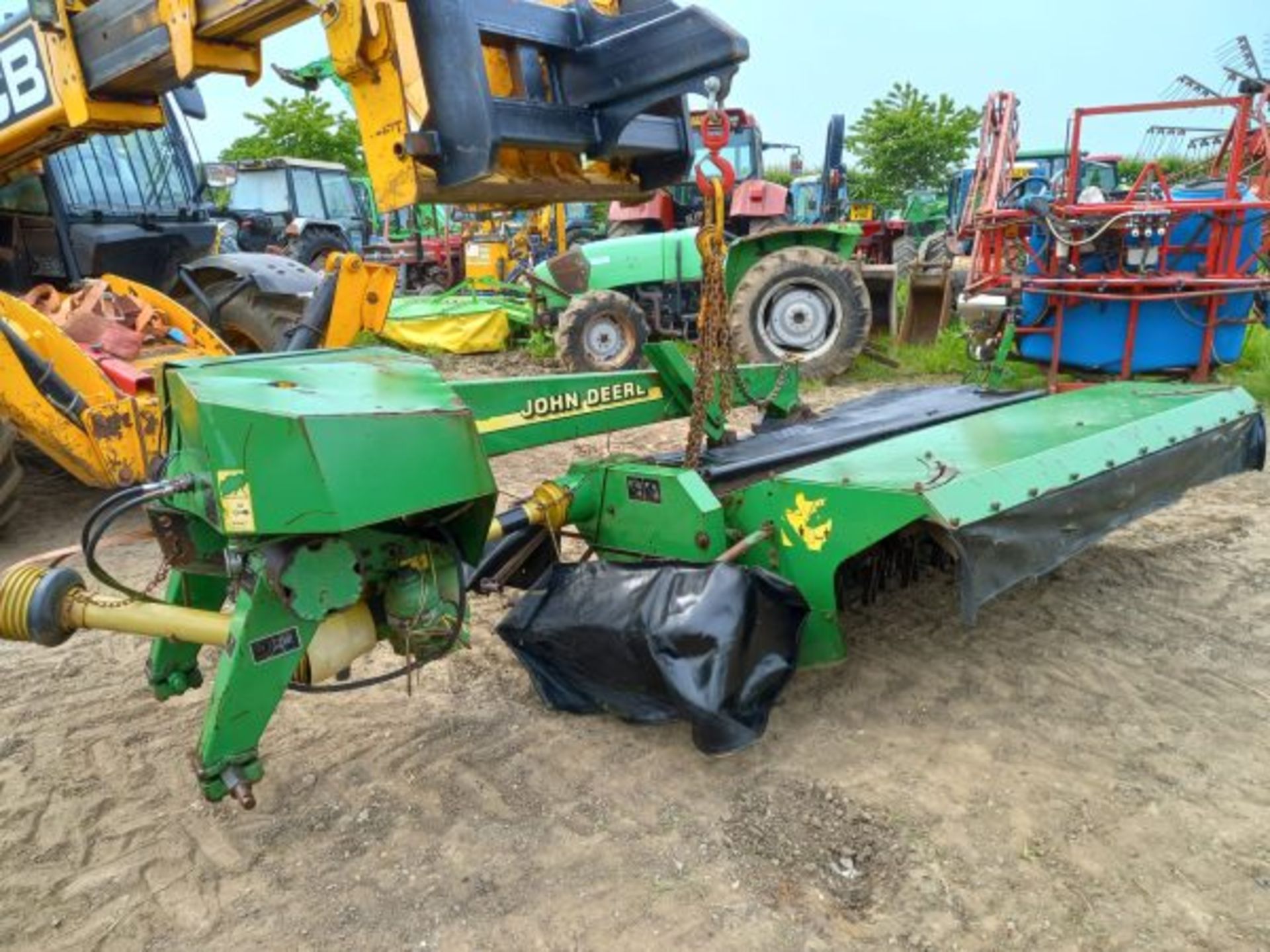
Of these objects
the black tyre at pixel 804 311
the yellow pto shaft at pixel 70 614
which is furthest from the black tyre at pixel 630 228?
the yellow pto shaft at pixel 70 614

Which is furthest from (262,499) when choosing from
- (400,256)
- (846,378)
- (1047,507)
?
A: (400,256)

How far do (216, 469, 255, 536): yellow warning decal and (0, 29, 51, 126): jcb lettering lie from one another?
257cm

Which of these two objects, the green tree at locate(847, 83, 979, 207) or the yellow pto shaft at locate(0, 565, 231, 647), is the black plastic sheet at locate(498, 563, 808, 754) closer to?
the yellow pto shaft at locate(0, 565, 231, 647)

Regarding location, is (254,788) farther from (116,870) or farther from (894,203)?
(894,203)

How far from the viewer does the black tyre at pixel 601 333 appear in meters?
8.00

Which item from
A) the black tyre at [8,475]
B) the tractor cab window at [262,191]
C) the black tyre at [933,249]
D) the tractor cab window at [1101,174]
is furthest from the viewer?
the tractor cab window at [262,191]

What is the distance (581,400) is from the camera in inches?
125

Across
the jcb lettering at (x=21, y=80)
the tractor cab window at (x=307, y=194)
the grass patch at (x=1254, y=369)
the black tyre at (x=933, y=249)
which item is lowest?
the grass patch at (x=1254, y=369)

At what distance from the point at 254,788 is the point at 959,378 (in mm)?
6423

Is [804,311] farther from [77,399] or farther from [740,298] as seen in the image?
[77,399]

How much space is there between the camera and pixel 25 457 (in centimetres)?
605

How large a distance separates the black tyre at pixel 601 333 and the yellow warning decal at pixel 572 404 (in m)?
4.58

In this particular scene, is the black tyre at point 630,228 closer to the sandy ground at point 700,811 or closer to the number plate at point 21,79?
the number plate at point 21,79

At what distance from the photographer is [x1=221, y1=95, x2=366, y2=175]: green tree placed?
22.9 m
